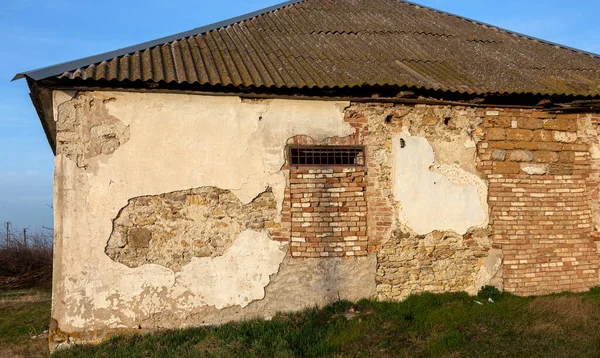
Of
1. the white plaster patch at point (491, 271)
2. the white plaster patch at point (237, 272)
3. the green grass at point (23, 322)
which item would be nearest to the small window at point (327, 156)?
the white plaster patch at point (237, 272)

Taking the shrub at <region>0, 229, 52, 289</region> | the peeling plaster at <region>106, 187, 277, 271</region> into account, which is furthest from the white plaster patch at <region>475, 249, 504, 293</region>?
the shrub at <region>0, 229, 52, 289</region>

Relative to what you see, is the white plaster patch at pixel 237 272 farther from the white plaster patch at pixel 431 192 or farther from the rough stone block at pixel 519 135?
the rough stone block at pixel 519 135

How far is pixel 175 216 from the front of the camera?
5.57 m

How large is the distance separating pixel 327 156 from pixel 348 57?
6.04ft

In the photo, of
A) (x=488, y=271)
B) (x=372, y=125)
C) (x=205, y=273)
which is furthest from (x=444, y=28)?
(x=205, y=273)

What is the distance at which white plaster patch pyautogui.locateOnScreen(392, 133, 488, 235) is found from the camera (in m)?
6.16

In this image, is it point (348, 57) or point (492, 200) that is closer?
point (492, 200)

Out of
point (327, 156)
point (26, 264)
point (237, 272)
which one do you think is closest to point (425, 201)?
point (327, 156)

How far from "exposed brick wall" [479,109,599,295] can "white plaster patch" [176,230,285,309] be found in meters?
3.08

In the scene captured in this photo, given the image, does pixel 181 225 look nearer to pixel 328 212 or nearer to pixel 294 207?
pixel 294 207

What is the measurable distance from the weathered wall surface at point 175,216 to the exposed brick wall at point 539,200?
207 cm

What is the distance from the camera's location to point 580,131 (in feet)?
22.1

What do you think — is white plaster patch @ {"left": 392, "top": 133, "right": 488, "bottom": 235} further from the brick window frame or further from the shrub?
the shrub

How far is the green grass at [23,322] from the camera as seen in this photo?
18.3ft
